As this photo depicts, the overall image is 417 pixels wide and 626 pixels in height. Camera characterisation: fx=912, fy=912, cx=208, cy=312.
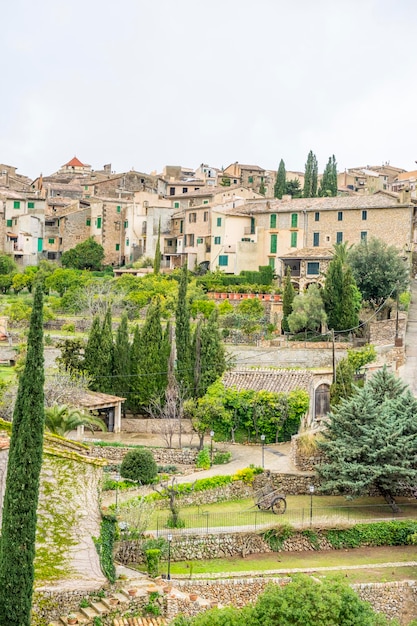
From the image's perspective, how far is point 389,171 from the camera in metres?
106

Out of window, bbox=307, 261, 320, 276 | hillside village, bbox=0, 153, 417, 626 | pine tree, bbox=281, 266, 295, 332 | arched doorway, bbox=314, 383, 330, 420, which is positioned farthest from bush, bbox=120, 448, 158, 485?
window, bbox=307, 261, 320, 276

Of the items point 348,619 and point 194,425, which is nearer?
point 348,619

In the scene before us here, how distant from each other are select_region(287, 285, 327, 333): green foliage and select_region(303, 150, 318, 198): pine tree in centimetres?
3095

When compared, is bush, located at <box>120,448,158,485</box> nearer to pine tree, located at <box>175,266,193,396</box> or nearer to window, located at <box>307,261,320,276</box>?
pine tree, located at <box>175,266,193,396</box>

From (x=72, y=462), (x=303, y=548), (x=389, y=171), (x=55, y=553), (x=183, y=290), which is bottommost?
(x=303, y=548)

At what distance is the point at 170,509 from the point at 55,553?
819 centimetres

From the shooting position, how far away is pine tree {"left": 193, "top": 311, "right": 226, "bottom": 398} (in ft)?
123

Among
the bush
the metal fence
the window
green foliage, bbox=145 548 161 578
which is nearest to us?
green foliage, bbox=145 548 161 578

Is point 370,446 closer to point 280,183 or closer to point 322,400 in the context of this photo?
point 322,400

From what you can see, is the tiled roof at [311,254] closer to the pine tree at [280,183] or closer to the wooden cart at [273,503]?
the pine tree at [280,183]

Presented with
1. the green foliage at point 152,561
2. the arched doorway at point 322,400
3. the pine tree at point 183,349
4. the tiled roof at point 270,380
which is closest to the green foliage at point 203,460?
the tiled roof at point 270,380

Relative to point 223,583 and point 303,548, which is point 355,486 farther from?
point 223,583

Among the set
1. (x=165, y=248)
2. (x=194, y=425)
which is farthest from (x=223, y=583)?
(x=165, y=248)

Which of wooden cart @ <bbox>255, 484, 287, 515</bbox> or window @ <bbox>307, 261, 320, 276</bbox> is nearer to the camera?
wooden cart @ <bbox>255, 484, 287, 515</bbox>
